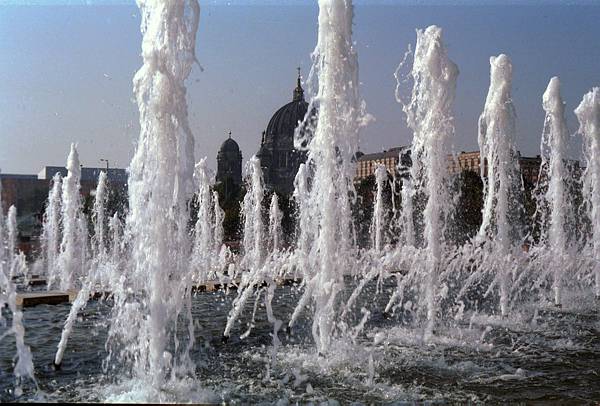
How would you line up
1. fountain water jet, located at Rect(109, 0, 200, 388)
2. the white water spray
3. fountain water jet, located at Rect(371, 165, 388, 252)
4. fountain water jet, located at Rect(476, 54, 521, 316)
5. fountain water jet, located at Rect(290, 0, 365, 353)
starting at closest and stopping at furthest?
fountain water jet, located at Rect(109, 0, 200, 388)
fountain water jet, located at Rect(290, 0, 365, 353)
fountain water jet, located at Rect(476, 54, 521, 316)
the white water spray
fountain water jet, located at Rect(371, 165, 388, 252)

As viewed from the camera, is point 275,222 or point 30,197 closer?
point 275,222

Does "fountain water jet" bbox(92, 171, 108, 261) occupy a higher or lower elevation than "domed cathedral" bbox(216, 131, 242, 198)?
lower

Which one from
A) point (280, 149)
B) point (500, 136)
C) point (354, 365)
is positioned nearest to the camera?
point (354, 365)

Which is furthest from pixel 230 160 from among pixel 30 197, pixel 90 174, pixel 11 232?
pixel 11 232

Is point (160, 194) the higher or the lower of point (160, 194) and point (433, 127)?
the lower

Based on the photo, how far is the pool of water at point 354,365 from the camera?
5969mm

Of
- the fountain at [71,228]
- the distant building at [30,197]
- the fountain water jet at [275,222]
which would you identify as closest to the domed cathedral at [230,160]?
the distant building at [30,197]

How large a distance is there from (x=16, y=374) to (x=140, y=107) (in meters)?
2.82

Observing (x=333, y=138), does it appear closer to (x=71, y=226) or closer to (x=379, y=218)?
(x=71, y=226)

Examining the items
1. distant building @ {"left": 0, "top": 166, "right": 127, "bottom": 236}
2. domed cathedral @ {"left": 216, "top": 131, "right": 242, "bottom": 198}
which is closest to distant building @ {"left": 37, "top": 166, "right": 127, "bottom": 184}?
distant building @ {"left": 0, "top": 166, "right": 127, "bottom": 236}

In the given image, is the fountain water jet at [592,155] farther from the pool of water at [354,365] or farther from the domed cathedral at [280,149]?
the domed cathedral at [280,149]

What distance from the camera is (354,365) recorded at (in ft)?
23.3

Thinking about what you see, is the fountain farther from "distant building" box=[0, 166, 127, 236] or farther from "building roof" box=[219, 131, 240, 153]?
"building roof" box=[219, 131, 240, 153]

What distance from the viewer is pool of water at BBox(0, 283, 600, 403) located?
5.97 meters
